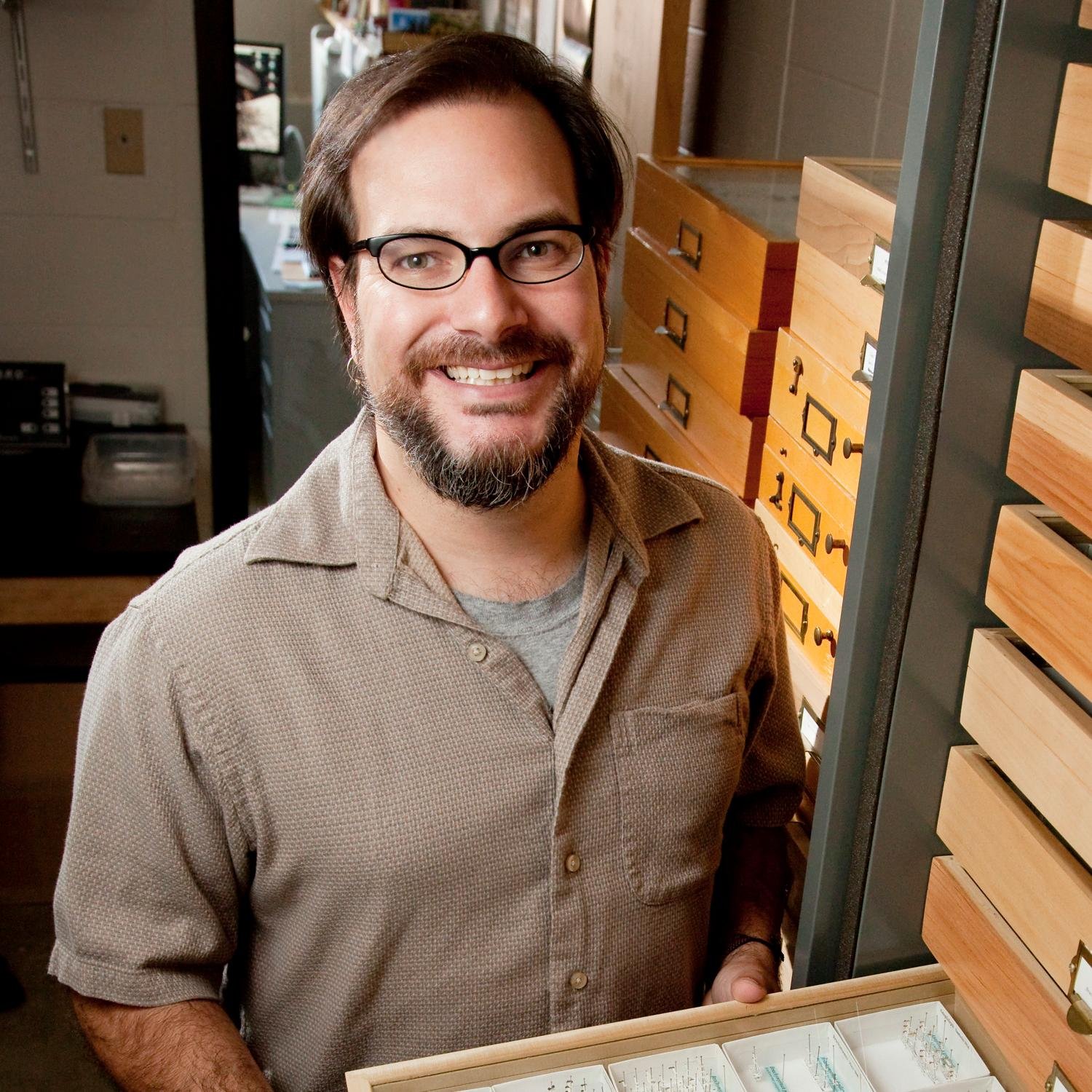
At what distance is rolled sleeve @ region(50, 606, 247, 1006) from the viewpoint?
110 cm

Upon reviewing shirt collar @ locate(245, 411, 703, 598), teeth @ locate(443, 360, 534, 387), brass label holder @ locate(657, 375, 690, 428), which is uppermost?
teeth @ locate(443, 360, 534, 387)

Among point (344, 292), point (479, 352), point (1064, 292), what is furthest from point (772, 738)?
point (1064, 292)

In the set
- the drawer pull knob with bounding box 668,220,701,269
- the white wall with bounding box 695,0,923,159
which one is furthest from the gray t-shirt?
the white wall with bounding box 695,0,923,159

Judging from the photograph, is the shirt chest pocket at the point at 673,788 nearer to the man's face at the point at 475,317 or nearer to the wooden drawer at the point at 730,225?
the man's face at the point at 475,317

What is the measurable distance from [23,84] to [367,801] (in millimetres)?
2513

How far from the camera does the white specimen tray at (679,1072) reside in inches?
33.9

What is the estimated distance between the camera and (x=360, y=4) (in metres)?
5.75

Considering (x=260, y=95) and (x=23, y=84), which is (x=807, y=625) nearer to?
(x=23, y=84)

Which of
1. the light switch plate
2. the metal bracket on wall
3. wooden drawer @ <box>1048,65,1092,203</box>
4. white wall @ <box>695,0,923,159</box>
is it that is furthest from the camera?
the light switch plate

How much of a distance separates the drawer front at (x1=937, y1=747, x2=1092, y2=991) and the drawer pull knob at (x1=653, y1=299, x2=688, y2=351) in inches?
36.5

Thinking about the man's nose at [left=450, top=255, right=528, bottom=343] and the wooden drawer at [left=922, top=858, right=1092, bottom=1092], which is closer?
the wooden drawer at [left=922, top=858, right=1092, bottom=1092]

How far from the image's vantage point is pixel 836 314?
4.19 ft

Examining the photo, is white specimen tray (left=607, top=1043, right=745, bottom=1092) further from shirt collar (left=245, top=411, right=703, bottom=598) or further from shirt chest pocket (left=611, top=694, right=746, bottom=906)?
shirt collar (left=245, top=411, right=703, bottom=598)

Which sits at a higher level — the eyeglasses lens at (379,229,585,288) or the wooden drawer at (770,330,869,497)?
the eyeglasses lens at (379,229,585,288)
